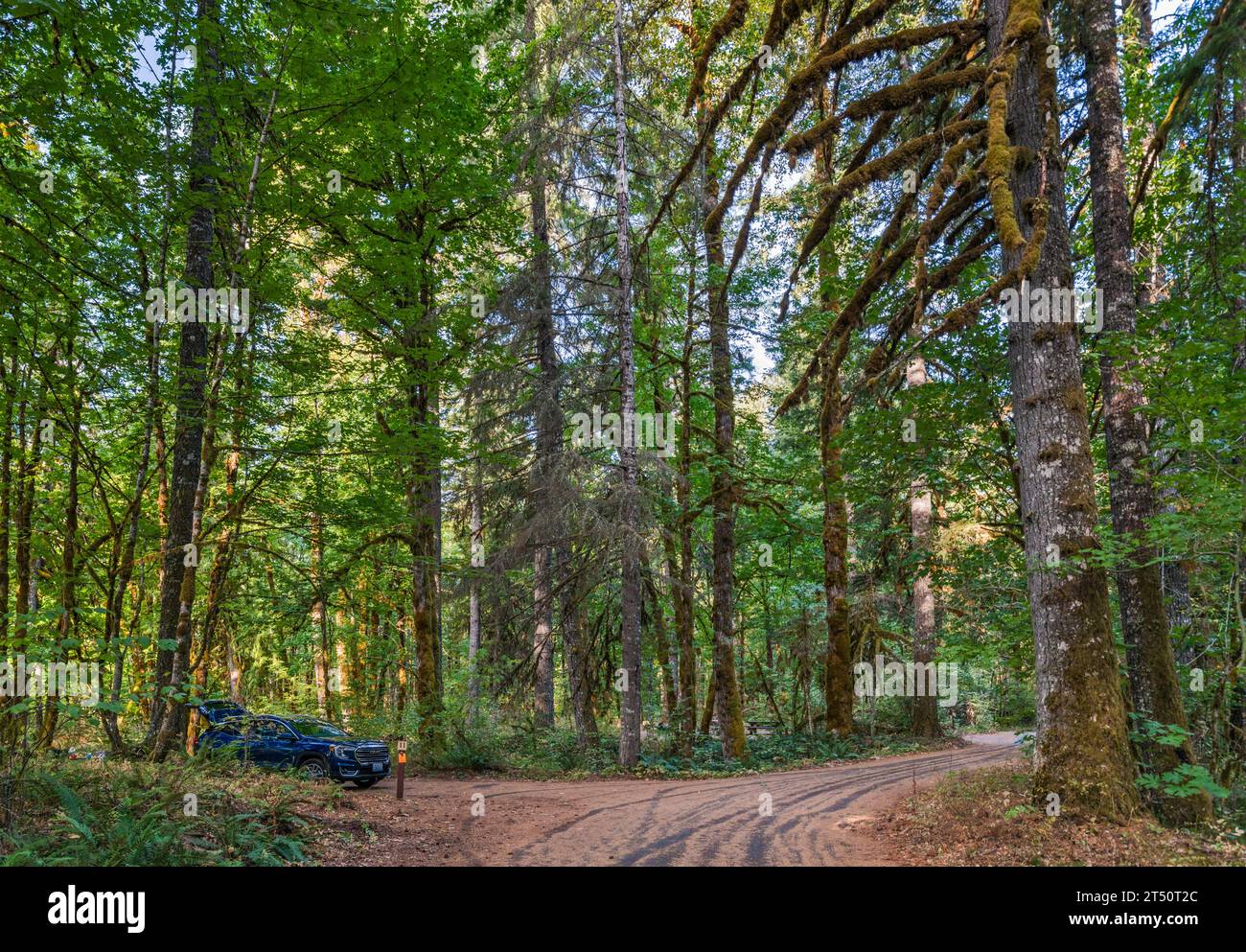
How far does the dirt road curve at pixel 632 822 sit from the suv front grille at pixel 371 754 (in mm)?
529

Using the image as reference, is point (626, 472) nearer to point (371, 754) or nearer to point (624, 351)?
point (624, 351)

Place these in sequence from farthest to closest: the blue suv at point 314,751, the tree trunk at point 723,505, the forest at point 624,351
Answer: the tree trunk at point 723,505 → the blue suv at point 314,751 → the forest at point 624,351

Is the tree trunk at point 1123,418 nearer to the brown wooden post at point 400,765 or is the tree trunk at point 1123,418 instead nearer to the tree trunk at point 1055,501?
the tree trunk at point 1055,501

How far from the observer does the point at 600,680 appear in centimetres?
1576

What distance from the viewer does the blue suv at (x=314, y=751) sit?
12422 mm

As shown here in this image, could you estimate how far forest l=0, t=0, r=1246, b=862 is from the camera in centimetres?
605

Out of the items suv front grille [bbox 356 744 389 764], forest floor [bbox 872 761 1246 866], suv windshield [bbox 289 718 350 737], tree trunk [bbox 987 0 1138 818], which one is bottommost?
suv front grille [bbox 356 744 389 764]

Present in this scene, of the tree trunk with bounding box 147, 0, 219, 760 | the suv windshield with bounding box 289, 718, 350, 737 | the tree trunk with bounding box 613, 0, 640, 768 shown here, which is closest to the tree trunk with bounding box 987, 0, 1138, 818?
the tree trunk with bounding box 613, 0, 640, 768

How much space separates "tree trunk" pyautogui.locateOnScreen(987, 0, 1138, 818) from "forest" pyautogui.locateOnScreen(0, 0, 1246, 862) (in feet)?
0.13

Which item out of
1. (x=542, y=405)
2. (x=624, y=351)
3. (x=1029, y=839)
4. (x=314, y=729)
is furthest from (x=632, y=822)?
(x=542, y=405)

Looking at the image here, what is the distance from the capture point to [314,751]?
12.7 meters

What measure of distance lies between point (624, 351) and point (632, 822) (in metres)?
9.12

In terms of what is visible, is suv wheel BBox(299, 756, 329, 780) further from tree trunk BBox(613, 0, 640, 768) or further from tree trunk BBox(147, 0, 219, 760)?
tree trunk BBox(613, 0, 640, 768)

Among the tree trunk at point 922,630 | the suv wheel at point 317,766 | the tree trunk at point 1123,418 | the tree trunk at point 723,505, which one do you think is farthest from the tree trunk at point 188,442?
the tree trunk at point 922,630
